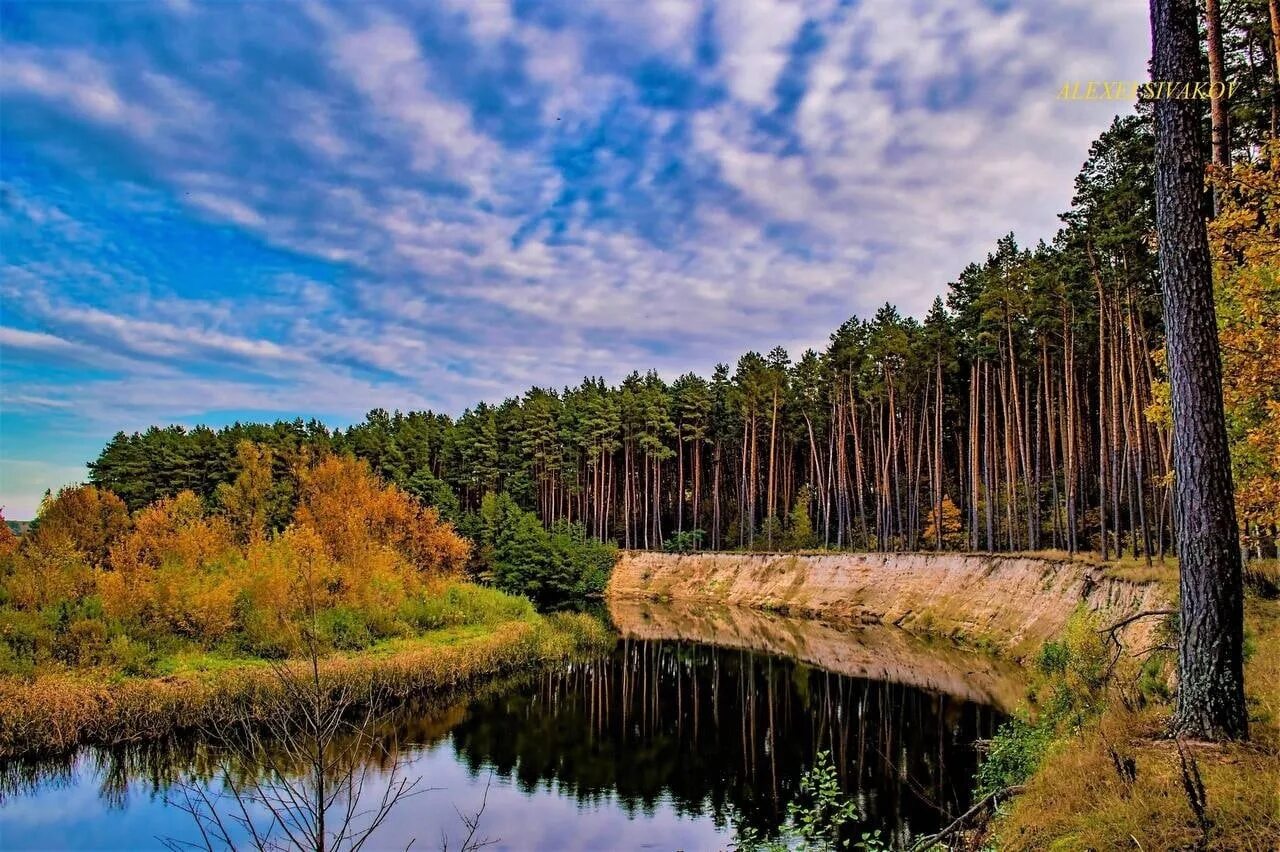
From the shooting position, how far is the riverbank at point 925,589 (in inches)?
987

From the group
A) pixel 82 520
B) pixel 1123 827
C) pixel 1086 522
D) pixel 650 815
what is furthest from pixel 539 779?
pixel 82 520

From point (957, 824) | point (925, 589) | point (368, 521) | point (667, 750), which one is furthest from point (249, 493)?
point (957, 824)

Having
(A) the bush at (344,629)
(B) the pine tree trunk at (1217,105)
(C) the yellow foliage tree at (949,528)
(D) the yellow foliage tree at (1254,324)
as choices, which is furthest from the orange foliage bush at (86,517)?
(B) the pine tree trunk at (1217,105)

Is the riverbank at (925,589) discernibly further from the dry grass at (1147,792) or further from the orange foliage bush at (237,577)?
the orange foliage bush at (237,577)

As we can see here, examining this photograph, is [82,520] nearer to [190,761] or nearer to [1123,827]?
[190,761]

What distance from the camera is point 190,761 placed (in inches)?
694

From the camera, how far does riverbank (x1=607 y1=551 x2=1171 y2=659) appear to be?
25078mm

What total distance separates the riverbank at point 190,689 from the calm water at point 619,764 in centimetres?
102

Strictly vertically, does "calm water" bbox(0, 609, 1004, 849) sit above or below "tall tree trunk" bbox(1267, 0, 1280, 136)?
below

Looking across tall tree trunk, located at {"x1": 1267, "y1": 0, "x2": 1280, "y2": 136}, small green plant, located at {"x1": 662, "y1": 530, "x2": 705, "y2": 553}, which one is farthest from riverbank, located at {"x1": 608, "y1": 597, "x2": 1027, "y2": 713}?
tall tree trunk, located at {"x1": 1267, "y1": 0, "x2": 1280, "y2": 136}

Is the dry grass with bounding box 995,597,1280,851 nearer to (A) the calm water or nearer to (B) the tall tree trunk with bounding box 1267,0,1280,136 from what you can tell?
(A) the calm water

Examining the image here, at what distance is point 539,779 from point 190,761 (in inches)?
325

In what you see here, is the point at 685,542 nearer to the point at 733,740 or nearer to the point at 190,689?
the point at 733,740

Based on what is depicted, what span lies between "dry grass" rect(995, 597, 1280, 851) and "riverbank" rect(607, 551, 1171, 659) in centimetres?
1023
